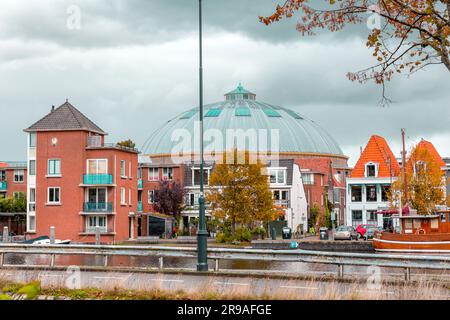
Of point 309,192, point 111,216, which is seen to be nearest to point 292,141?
point 309,192

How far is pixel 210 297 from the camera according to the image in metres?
16.6

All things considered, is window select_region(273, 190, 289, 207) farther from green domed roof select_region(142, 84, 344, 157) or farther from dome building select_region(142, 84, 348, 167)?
green domed roof select_region(142, 84, 344, 157)

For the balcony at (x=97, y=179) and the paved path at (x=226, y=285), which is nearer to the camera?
the paved path at (x=226, y=285)

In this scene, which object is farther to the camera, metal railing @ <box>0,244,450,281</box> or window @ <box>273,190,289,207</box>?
window @ <box>273,190,289,207</box>

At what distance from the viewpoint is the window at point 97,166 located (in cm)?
7538

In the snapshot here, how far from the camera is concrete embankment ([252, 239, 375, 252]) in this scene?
221ft

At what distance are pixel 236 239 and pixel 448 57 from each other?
5319 centimetres

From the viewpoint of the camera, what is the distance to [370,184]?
312 ft

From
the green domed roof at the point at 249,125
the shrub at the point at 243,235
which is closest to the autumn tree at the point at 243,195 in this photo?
the shrub at the point at 243,235

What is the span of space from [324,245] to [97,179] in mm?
23219

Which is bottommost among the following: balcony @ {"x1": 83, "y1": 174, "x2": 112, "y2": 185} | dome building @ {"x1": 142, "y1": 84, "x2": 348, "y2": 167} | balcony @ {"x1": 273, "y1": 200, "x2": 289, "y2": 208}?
balcony @ {"x1": 273, "y1": 200, "x2": 289, "y2": 208}

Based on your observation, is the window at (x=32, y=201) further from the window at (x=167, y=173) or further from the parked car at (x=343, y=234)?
the parked car at (x=343, y=234)

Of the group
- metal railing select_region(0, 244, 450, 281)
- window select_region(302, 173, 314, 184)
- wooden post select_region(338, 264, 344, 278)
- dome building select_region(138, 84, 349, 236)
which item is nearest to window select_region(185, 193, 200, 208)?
dome building select_region(138, 84, 349, 236)

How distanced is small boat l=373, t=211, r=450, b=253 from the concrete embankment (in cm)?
578
